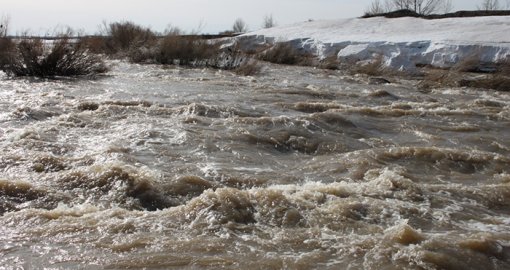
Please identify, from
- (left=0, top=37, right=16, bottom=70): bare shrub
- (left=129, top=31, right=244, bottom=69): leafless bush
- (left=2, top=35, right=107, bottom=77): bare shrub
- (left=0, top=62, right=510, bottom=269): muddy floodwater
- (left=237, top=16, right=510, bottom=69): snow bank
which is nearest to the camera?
(left=0, top=62, right=510, bottom=269): muddy floodwater

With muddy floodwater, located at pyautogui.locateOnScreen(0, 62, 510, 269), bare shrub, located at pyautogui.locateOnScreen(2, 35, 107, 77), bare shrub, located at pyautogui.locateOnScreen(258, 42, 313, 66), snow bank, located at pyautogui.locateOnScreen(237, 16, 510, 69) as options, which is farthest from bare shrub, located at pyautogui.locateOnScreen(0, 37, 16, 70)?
snow bank, located at pyautogui.locateOnScreen(237, 16, 510, 69)

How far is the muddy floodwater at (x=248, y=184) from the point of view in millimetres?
3713

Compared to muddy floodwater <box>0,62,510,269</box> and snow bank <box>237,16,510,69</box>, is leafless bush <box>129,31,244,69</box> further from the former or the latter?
muddy floodwater <box>0,62,510,269</box>

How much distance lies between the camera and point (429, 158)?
253 inches

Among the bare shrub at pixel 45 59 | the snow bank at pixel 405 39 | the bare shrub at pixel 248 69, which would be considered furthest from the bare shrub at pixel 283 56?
the bare shrub at pixel 45 59

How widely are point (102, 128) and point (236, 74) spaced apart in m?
8.96

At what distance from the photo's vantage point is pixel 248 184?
5.34 m

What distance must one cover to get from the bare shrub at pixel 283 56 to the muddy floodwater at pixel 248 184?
10.7 meters

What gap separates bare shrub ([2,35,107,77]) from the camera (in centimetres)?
1344

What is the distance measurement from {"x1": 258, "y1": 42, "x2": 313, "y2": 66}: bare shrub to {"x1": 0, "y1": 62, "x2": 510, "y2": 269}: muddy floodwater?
1073 cm

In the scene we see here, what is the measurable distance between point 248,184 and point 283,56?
635 inches

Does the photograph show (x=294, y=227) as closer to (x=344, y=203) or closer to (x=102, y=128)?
(x=344, y=203)

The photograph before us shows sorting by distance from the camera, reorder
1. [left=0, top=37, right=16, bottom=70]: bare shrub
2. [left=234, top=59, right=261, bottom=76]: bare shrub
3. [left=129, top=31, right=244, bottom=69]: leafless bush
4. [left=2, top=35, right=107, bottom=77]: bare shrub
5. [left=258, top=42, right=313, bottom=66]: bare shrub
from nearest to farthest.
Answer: [left=2, top=35, right=107, bottom=77]: bare shrub → [left=0, top=37, right=16, bottom=70]: bare shrub → [left=234, top=59, right=261, bottom=76]: bare shrub → [left=129, top=31, right=244, bottom=69]: leafless bush → [left=258, top=42, right=313, bottom=66]: bare shrub

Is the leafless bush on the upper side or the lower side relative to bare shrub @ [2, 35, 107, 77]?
lower
